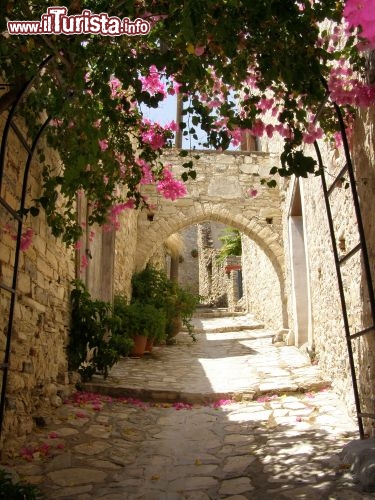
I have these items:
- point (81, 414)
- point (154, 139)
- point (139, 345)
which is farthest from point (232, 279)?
point (154, 139)

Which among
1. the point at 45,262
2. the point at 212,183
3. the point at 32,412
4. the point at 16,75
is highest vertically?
the point at 212,183

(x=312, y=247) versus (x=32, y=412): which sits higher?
(x=312, y=247)

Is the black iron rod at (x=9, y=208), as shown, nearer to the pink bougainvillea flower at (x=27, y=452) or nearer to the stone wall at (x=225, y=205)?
the pink bougainvillea flower at (x=27, y=452)

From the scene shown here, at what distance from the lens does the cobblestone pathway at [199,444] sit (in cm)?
247

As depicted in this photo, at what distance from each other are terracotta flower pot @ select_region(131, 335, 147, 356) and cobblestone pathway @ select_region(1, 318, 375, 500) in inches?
53.0

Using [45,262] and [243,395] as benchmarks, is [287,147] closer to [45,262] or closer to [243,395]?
[45,262]

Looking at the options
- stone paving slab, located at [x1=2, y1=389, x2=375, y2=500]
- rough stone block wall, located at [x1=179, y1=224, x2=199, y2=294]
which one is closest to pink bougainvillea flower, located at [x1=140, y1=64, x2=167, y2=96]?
stone paving slab, located at [x1=2, y1=389, x2=375, y2=500]

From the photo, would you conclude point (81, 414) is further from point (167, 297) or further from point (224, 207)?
point (224, 207)

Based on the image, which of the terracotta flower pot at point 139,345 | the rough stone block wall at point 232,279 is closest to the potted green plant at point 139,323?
the terracotta flower pot at point 139,345

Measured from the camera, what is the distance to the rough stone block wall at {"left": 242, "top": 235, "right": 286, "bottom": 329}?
30.1 feet

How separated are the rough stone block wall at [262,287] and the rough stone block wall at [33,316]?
5.33 m

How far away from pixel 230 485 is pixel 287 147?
5.71ft

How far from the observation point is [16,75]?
240 centimetres

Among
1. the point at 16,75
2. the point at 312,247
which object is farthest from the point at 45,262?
the point at 312,247
